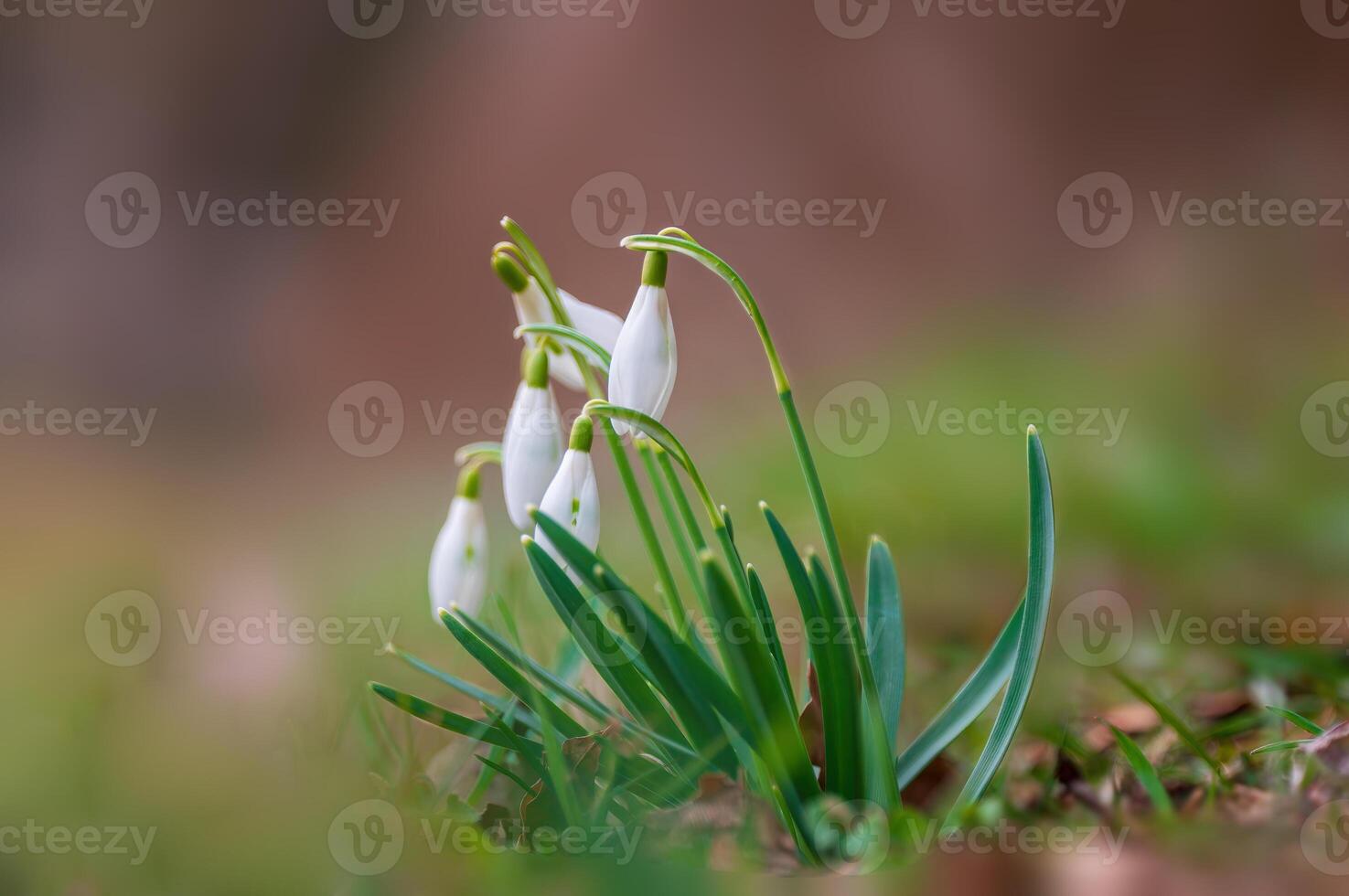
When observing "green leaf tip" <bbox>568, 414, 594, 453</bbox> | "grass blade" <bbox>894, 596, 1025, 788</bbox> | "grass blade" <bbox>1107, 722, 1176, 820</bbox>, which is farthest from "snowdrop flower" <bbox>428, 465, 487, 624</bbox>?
"grass blade" <bbox>1107, 722, 1176, 820</bbox>

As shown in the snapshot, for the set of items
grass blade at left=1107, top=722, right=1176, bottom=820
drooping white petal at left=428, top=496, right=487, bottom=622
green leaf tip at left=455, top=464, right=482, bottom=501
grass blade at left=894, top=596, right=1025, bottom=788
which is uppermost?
green leaf tip at left=455, top=464, right=482, bottom=501

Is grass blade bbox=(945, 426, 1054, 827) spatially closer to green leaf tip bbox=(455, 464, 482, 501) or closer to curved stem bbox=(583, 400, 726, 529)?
curved stem bbox=(583, 400, 726, 529)

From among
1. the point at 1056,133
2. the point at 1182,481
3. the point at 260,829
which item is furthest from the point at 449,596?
the point at 1056,133

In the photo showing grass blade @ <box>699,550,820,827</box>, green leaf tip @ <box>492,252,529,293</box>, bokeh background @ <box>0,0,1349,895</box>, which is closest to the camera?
grass blade @ <box>699,550,820,827</box>

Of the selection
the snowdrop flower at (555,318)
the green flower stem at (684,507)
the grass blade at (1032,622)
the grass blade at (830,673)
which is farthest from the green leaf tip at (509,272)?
the grass blade at (1032,622)

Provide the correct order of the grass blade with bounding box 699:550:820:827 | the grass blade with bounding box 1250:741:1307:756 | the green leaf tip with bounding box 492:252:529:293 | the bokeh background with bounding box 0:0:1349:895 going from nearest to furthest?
1. the grass blade with bounding box 699:550:820:827
2. the grass blade with bounding box 1250:741:1307:756
3. the green leaf tip with bounding box 492:252:529:293
4. the bokeh background with bounding box 0:0:1349:895

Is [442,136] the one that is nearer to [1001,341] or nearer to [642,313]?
[1001,341]

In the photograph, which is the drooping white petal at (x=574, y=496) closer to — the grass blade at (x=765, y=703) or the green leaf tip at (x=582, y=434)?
the green leaf tip at (x=582, y=434)
